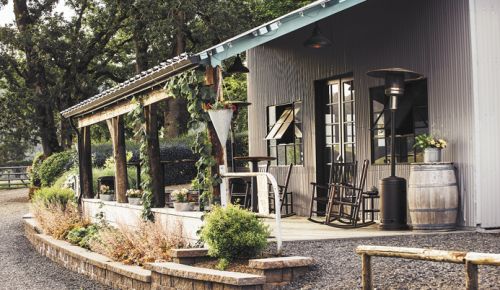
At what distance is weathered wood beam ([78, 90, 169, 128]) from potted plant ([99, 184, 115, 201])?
1.29 m

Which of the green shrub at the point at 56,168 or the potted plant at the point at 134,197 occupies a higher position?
the green shrub at the point at 56,168

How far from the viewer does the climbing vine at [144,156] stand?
11383 mm

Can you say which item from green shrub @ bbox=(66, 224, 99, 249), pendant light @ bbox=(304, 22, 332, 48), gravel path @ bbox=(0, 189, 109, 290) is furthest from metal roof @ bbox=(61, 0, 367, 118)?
green shrub @ bbox=(66, 224, 99, 249)

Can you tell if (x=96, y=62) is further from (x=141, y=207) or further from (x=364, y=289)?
(x=364, y=289)

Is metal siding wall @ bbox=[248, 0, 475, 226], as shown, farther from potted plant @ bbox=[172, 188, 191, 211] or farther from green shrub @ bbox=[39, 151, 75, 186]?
green shrub @ bbox=[39, 151, 75, 186]

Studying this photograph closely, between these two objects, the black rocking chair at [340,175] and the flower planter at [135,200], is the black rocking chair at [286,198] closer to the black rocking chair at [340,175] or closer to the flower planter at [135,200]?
the black rocking chair at [340,175]

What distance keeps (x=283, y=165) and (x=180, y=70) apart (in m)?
4.79

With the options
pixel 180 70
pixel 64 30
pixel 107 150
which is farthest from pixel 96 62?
pixel 180 70

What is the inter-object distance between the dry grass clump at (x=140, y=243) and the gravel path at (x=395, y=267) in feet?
5.56

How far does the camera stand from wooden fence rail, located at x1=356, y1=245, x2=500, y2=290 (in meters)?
5.39

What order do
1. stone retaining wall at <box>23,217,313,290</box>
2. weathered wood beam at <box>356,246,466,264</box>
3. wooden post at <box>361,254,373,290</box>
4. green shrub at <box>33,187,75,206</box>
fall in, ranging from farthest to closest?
green shrub at <box>33,187,75,206</box> → stone retaining wall at <box>23,217,313,290</box> → wooden post at <box>361,254,373,290</box> → weathered wood beam at <box>356,246,466,264</box>

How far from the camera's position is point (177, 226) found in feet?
31.4

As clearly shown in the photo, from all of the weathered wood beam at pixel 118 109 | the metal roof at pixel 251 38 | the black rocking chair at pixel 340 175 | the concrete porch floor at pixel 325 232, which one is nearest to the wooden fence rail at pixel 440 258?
the concrete porch floor at pixel 325 232

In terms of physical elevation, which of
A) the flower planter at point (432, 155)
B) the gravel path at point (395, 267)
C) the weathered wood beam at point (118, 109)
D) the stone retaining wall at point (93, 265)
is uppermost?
the weathered wood beam at point (118, 109)
